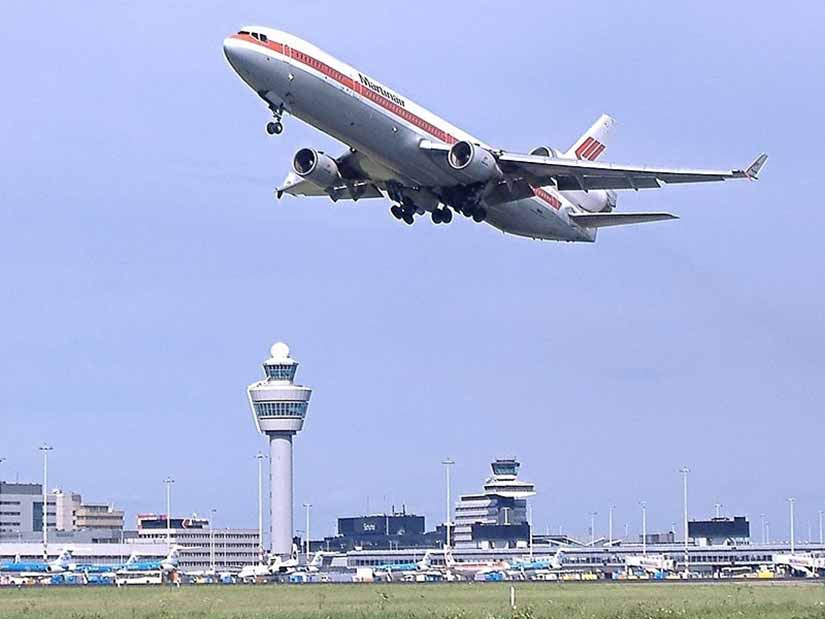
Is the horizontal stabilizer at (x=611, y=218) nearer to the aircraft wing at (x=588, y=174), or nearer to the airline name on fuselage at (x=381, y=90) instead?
the aircraft wing at (x=588, y=174)

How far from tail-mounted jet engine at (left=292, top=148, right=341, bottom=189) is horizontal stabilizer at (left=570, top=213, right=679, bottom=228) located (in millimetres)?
13525

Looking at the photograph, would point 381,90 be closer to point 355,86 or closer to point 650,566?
point 355,86

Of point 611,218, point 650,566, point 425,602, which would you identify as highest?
point 611,218

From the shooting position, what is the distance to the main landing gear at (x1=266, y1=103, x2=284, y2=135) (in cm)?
6975

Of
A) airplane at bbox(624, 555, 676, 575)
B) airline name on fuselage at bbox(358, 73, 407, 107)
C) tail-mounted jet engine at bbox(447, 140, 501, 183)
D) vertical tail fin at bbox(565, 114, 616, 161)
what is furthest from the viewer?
airplane at bbox(624, 555, 676, 575)

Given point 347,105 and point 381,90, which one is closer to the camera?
point 347,105

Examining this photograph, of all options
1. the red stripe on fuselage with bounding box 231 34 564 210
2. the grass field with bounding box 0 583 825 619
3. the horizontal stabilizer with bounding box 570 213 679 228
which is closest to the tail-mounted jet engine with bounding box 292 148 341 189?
the red stripe on fuselage with bounding box 231 34 564 210

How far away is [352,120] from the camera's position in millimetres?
71000

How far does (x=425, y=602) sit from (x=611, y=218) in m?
22.8

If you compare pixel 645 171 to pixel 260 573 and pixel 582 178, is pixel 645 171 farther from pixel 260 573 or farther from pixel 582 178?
pixel 260 573

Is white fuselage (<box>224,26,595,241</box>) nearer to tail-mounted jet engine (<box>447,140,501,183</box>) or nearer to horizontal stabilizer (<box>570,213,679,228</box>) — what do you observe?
tail-mounted jet engine (<box>447,140,501,183</box>)

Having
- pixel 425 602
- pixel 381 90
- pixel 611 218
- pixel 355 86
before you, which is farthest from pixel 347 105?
pixel 425 602

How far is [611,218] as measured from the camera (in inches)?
3255

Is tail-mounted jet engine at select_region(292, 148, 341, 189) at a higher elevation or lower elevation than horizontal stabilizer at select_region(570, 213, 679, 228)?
higher
